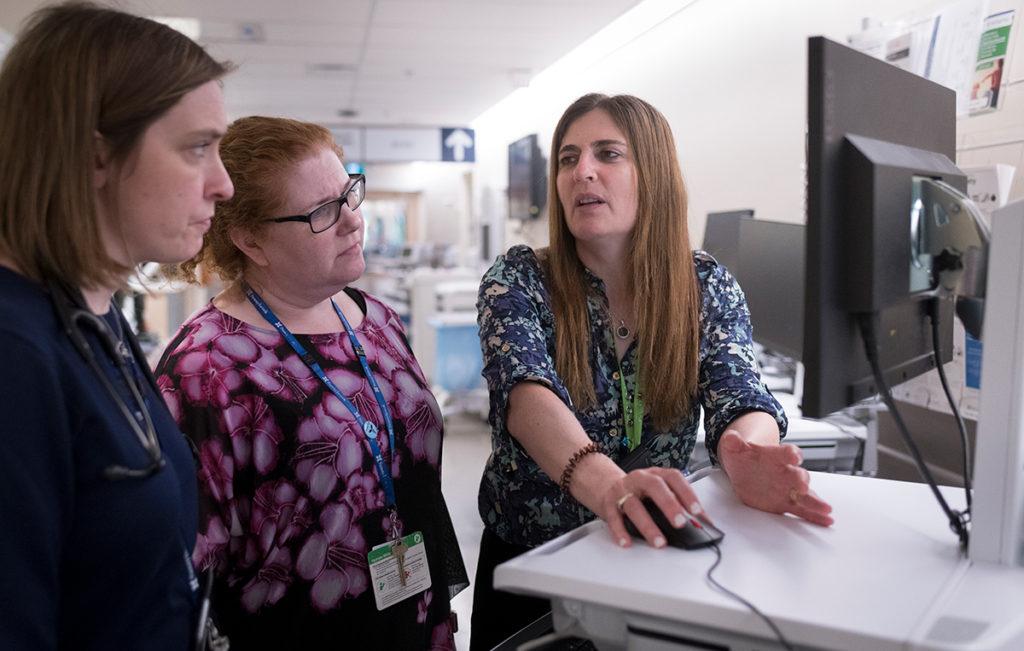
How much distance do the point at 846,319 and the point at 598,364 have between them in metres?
0.55

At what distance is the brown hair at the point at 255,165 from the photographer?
4.60 ft

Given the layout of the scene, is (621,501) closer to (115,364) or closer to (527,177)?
(115,364)

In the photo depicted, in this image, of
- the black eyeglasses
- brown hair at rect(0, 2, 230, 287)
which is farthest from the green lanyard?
brown hair at rect(0, 2, 230, 287)

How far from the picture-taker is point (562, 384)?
1.35 meters

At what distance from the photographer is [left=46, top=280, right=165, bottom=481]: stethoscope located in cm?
86

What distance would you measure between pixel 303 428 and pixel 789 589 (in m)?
0.78

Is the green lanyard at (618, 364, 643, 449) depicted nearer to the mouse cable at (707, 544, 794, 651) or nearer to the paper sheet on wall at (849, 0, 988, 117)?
the mouse cable at (707, 544, 794, 651)

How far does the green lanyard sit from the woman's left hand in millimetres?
323

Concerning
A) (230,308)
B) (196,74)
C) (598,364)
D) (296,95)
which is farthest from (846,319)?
(296,95)

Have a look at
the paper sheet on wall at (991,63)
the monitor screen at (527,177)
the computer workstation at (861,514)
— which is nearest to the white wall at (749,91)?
the paper sheet on wall at (991,63)

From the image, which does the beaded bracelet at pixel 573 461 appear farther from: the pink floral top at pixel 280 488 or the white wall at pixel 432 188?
the white wall at pixel 432 188

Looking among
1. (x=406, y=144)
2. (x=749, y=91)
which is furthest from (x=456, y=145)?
(x=749, y=91)

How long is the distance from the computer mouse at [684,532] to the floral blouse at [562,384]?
0.38m

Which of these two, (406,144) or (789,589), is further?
(406,144)
